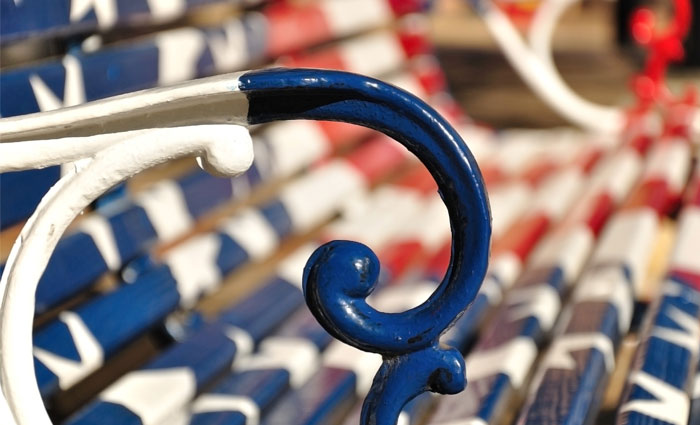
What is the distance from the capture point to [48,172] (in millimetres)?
1350

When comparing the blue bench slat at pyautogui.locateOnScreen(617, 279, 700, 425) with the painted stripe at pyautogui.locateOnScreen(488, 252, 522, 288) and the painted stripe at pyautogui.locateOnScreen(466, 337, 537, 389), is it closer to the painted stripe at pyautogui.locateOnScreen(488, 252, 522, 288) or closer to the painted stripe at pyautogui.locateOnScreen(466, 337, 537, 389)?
the painted stripe at pyautogui.locateOnScreen(466, 337, 537, 389)

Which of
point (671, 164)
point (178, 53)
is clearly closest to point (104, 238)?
point (178, 53)

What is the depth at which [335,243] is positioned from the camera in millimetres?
896

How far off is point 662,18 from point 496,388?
7.98 meters

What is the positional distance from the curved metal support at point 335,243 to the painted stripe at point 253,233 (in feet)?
3.05

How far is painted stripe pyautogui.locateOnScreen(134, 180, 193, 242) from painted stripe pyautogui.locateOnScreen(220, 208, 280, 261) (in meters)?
0.13

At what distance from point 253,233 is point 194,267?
0.23m

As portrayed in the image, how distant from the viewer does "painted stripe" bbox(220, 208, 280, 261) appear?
1867mm

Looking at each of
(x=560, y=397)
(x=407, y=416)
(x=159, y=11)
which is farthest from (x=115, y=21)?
(x=560, y=397)

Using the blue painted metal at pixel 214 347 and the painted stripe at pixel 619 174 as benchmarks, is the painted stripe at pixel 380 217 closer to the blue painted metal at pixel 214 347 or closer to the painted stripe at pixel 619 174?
the blue painted metal at pixel 214 347

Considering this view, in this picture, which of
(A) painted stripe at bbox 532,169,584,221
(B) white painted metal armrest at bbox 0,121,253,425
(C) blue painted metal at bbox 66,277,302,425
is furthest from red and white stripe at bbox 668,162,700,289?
(B) white painted metal armrest at bbox 0,121,253,425

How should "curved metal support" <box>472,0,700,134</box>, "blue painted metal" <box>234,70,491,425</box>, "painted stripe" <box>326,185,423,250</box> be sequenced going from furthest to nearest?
"curved metal support" <box>472,0,700,134</box> → "painted stripe" <box>326,185,423,250</box> → "blue painted metal" <box>234,70,491,425</box>

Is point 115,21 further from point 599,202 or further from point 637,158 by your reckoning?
point 637,158

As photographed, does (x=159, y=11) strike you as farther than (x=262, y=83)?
Yes
